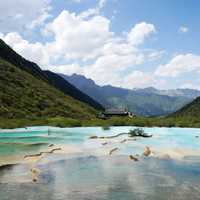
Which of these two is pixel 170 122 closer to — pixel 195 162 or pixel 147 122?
pixel 147 122

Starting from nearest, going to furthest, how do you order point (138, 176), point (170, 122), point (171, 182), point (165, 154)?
point (171, 182)
point (138, 176)
point (165, 154)
point (170, 122)

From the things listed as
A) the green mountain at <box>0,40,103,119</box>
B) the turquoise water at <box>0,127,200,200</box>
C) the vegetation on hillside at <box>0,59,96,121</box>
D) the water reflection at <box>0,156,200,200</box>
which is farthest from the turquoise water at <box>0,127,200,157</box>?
the green mountain at <box>0,40,103,119</box>

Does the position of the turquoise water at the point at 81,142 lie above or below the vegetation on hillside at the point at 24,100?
below

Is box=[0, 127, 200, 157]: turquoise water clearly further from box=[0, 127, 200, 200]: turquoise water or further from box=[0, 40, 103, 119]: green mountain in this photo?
box=[0, 40, 103, 119]: green mountain

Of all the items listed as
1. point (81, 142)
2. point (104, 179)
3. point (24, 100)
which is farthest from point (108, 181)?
point (24, 100)

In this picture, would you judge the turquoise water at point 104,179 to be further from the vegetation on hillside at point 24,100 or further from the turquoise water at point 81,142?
the vegetation on hillside at point 24,100

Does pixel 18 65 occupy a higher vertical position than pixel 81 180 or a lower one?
higher

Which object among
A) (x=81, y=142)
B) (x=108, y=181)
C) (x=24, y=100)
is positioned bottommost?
(x=108, y=181)

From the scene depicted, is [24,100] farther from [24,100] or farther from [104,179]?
[104,179]

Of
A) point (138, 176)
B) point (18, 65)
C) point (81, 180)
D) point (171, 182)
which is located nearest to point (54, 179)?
point (81, 180)

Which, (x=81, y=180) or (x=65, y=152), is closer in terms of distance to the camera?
(x=81, y=180)

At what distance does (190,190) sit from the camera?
24516mm

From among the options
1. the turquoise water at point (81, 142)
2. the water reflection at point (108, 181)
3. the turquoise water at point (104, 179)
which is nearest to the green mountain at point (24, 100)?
the turquoise water at point (81, 142)

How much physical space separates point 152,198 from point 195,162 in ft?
54.3
